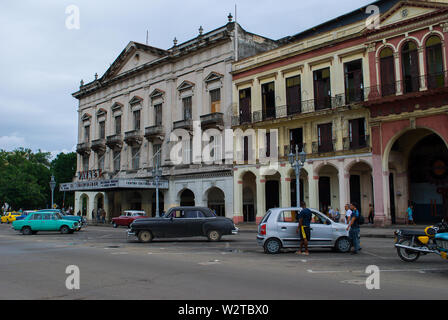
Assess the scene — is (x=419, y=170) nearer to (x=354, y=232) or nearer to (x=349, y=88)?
(x=349, y=88)

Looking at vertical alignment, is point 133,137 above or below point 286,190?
above

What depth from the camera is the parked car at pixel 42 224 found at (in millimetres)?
28312

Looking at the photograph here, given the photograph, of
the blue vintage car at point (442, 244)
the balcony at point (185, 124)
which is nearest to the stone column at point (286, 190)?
the balcony at point (185, 124)

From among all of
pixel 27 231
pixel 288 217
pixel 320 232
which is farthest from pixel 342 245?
pixel 27 231

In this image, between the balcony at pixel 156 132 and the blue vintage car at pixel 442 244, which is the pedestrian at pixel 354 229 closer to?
the blue vintage car at pixel 442 244

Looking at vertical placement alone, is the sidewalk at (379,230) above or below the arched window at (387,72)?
below

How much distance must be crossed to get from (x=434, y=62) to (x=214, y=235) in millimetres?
17167

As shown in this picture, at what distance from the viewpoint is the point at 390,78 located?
92.1 feet

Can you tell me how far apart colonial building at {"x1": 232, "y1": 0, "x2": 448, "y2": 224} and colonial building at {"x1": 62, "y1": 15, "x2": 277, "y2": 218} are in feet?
8.00

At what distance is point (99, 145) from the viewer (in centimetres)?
5269

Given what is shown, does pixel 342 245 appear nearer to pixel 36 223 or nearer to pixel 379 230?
pixel 379 230

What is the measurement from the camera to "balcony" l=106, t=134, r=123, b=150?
49.8 metres

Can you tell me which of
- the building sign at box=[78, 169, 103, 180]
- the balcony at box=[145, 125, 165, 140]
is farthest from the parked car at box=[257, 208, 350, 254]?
the building sign at box=[78, 169, 103, 180]

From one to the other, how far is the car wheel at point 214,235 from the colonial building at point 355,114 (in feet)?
39.8
